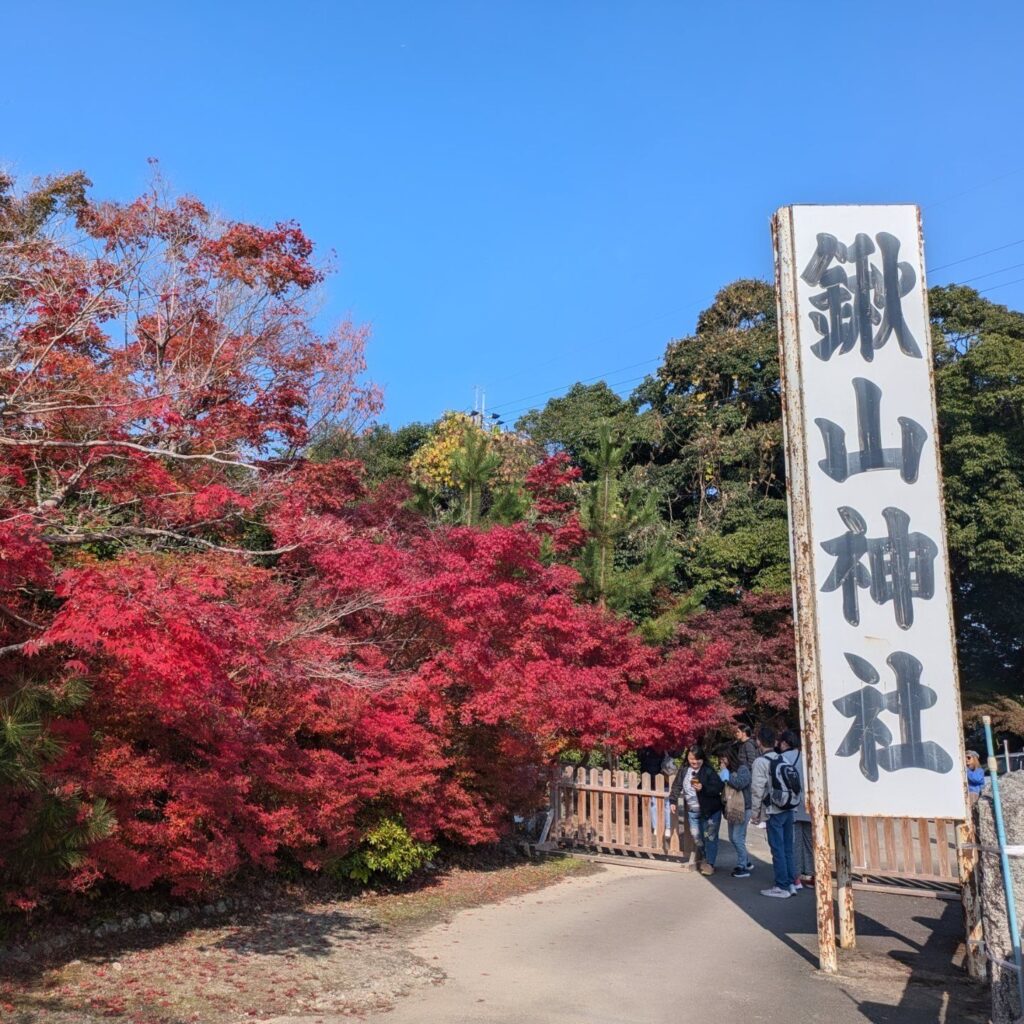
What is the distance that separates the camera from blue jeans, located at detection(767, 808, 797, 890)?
945cm

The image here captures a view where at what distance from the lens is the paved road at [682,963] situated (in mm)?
5805

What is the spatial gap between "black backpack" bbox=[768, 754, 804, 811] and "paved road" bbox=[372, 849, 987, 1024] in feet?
3.33

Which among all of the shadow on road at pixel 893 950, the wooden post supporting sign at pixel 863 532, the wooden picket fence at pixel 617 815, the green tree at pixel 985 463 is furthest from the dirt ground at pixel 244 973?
the green tree at pixel 985 463

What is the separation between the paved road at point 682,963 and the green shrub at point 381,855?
965mm

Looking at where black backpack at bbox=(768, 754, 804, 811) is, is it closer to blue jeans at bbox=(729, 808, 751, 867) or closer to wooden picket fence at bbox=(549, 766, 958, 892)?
wooden picket fence at bbox=(549, 766, 958, 892)

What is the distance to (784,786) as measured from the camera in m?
9.34

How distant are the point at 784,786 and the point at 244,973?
5594 millimetres

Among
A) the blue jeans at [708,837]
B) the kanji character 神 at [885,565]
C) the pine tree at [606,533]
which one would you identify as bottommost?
the blue jeans at [708,837]

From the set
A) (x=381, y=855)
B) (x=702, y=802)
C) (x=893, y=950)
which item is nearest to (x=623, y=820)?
(x=702, y=802)

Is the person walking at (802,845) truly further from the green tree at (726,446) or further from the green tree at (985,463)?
the green tree at (985,463)

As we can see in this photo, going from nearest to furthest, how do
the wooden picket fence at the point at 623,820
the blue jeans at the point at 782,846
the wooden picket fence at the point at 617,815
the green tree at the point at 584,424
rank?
the blue jeans at the point at 782,846
the wooden picket fence at the point at 623,820
the wooden picket fence at the point at 617,815
the green tree at the point at 584,424

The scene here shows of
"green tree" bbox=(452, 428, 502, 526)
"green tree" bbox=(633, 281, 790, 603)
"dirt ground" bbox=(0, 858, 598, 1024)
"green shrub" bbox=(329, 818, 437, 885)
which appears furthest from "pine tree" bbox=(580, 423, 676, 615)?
"dirt ground" bbox=(0, 858, 598, 1024)

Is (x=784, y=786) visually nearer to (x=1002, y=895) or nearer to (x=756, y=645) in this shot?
(x=1002, y=895)

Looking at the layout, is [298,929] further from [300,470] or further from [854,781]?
[300,470]
